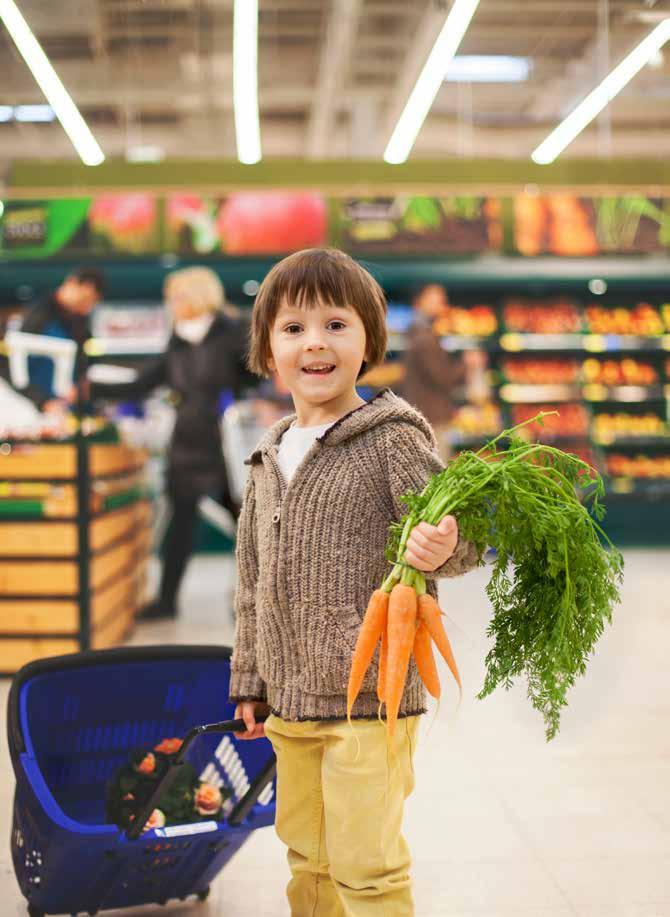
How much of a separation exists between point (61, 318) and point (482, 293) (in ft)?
19.6

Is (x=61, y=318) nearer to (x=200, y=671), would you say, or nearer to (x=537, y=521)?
(x=200, y=671)

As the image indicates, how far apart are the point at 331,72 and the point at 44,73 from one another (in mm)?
4579

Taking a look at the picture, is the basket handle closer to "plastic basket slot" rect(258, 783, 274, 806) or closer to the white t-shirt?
"plastic basket slot" rect(258, 783, 274, 806)

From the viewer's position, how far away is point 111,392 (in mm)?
6148

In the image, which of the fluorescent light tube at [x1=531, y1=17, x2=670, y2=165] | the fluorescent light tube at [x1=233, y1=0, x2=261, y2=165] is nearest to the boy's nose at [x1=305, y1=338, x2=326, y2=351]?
the fluorescent light tube at [x1=233, y1=0, x2=261, y2=165]

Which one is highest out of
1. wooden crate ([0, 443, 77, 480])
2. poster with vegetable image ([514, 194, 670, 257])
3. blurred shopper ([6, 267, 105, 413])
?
poster with vegetable image ([514, 194, 670, 257])

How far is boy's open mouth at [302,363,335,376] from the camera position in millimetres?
1794

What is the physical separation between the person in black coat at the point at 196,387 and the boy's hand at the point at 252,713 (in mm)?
4036

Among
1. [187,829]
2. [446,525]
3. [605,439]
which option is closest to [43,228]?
[605,439]

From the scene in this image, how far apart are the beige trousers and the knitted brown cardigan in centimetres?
5

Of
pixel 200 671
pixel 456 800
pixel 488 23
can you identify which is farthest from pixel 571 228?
pixel 200 671

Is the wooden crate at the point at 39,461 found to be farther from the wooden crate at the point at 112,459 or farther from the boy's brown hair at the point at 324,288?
the boy's brown hair at the point at 324,288

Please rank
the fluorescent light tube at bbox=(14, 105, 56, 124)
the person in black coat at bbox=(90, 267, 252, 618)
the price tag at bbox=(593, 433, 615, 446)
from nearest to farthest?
the person in black coat at bbox=(90, 267, 252, 618)
the price tag at bbox=(593, 433, 615, 446)
the fluorescent light tube at bbox=(14, 105, 56, 124)

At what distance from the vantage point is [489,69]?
11586 mm
